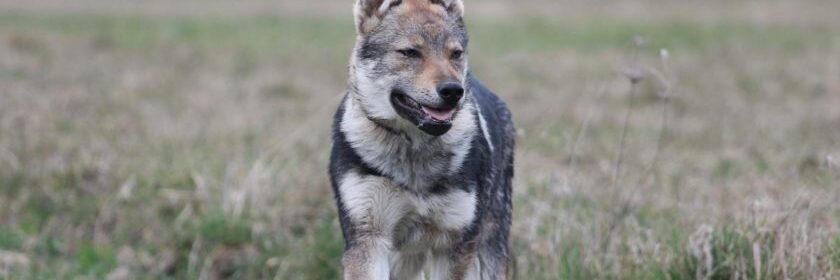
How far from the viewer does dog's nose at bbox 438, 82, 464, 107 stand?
167 inches

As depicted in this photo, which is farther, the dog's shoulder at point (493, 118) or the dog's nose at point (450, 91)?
the dog's shoulder at point (493, 118)

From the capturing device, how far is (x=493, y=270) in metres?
5.10

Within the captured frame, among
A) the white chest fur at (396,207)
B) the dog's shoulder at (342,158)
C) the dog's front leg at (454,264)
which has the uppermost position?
the dog's shoulder at (342,158)

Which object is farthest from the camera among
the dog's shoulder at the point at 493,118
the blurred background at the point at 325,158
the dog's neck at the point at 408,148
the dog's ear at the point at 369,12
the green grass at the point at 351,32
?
the green grass at the point at 351,32

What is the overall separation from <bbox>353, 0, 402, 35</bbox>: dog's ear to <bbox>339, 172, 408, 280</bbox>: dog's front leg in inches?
28.2

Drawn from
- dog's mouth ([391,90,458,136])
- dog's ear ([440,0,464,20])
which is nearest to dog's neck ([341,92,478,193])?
dog's mouth ([391,90,458,136])

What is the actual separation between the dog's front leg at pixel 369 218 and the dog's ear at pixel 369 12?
72 centimetres

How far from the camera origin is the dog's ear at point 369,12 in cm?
475

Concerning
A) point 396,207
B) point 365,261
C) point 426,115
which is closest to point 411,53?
point 426,115

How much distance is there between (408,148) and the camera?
4.58 m

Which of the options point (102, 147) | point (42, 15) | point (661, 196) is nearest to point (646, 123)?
point (661, 196)

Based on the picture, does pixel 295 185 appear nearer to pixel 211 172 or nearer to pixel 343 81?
pixel 211 172

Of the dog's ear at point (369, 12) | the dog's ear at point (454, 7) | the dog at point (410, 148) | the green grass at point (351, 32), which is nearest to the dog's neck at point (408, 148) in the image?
the dog at point (410, 148)

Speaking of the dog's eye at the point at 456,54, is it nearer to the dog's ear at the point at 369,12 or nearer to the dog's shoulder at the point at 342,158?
the dog's ear at the point at 369,12
